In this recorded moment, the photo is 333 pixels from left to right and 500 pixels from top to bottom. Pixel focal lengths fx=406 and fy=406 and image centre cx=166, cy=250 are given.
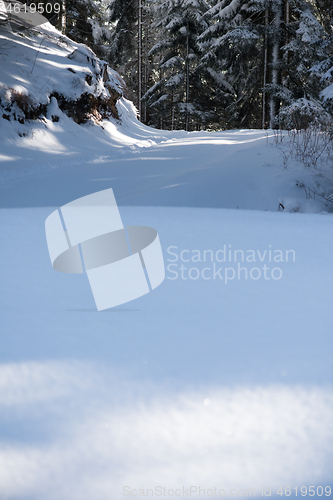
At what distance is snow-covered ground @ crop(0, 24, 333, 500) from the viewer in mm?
952

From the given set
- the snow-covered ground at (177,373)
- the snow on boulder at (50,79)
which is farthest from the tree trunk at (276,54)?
the snow-covered ground at (177,373)

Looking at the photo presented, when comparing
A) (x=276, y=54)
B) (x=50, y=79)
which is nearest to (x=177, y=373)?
(x=50, y=79)

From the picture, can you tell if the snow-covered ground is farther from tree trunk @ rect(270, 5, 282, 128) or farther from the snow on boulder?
tree trunk @ rect(270, 5, 282, 128)

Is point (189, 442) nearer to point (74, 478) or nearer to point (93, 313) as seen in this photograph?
point (74, 478)

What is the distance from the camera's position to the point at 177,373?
131cm

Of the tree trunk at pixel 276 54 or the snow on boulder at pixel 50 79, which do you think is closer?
the snow on boulder at pixel 50 79

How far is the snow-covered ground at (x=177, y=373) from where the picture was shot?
0.95 metres

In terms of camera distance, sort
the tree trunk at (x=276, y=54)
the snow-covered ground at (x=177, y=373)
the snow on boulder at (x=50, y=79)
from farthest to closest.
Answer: the tree trunk at (x=276, y=54) < the snow on boulder at (x=50, y=79) < the snow-covered ground at (x=177, y=373)

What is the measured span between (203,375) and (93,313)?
0.65 m

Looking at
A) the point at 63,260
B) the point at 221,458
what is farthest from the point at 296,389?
the point at 63,260

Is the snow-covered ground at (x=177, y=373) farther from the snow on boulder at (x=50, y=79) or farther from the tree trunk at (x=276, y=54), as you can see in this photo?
the tree trunk at (x=276, y=54)

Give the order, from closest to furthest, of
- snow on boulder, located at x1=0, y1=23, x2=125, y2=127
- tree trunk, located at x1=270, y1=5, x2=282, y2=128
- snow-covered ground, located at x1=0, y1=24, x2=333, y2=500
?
snow-covered ground, located at x1=0, y1=24, x2=333, y2=500 < snow on boulder, located at x1=0, y1=23, x2=125, y2=127 < tree trunk, located at x1=270, y1=5, x2=282, y2=128

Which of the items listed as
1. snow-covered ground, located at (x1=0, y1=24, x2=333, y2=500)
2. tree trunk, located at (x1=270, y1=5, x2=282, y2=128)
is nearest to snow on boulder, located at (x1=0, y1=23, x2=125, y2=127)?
snow-covered ground, located at (x1=0, y1=24, x2=333, y2=500)

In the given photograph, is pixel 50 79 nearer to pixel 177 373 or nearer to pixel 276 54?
pixel 177 373
